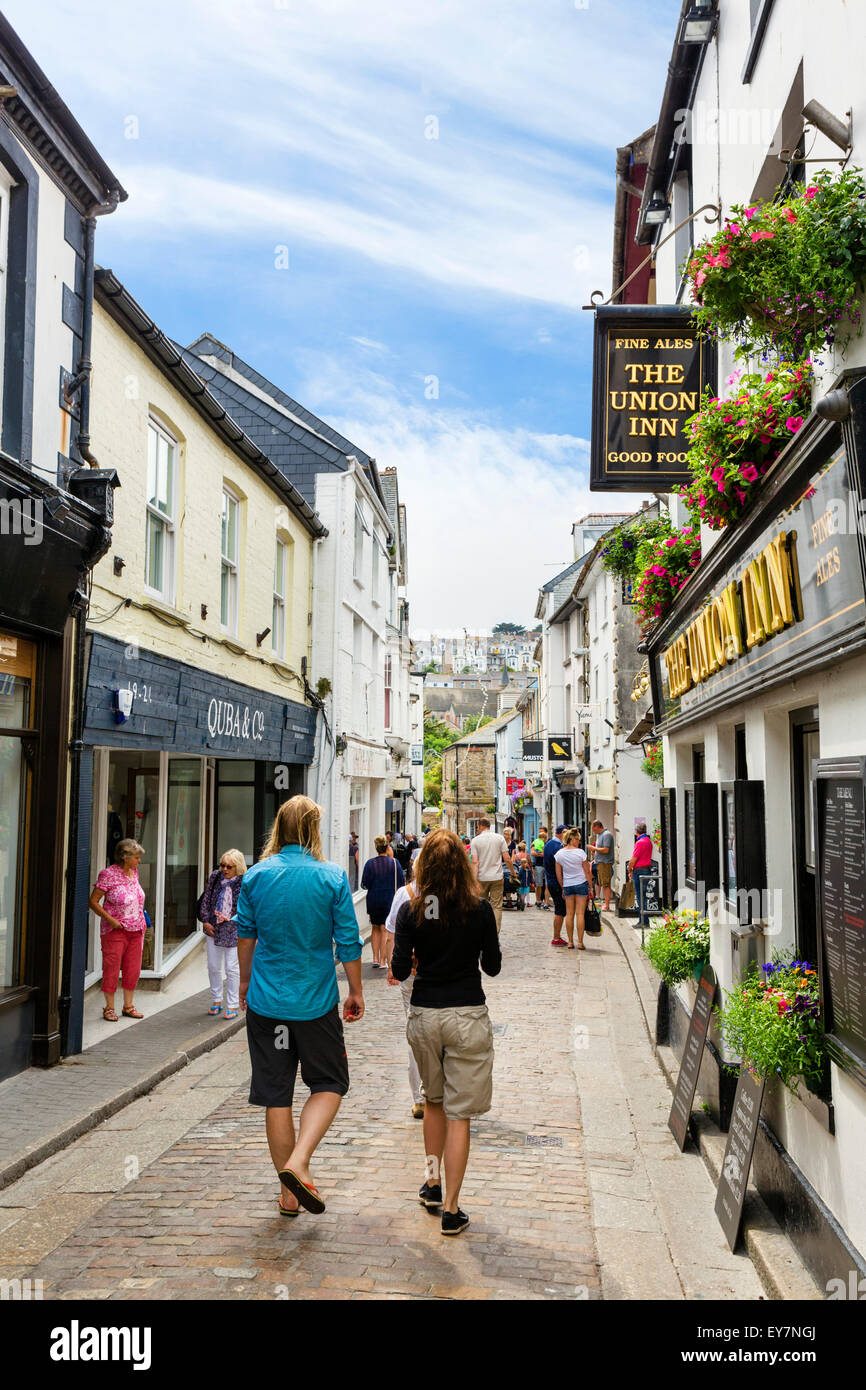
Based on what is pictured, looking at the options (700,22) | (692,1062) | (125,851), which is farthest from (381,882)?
(700,22)

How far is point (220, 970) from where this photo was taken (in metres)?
9.68

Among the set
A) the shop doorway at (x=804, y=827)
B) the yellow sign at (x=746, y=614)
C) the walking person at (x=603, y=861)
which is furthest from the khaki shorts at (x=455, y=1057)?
the walking person at (x=603, y=861)

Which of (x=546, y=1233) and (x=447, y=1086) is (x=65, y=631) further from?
(x=546, y=1233)

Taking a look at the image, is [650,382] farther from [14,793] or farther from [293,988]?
[14,793]

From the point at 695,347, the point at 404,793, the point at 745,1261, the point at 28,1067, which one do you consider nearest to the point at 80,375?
the point at 695,347

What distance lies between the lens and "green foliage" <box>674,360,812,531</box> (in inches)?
193

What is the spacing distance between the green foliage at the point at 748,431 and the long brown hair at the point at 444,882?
7.44ft

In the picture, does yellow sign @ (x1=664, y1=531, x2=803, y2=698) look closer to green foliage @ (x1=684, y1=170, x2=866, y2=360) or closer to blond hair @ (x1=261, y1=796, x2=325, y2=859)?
green foliage @ (x1=684, y1=170, x2=866, y2=360)

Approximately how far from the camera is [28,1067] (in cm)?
753

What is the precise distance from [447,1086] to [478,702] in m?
132

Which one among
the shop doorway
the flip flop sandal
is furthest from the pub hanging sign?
the flip flop sandal

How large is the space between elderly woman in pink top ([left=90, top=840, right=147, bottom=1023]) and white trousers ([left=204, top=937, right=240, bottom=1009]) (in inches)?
25.9

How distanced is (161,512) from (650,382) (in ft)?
17.6

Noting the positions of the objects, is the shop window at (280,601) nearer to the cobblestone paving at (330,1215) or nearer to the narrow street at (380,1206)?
the narrow street at (380,1206)
